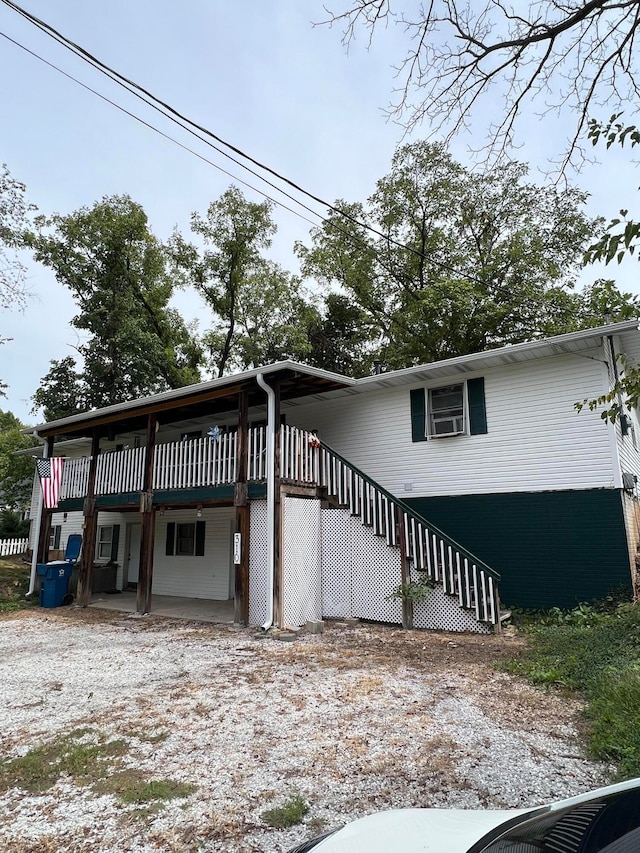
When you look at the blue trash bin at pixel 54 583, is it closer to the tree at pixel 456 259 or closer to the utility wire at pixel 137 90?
the utility wire at pixel 137 90

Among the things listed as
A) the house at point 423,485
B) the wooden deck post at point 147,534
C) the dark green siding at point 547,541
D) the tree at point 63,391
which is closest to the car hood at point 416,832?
the house at point 423,485

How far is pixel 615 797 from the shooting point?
1476mm

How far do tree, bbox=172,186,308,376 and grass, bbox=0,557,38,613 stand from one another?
12580 mm

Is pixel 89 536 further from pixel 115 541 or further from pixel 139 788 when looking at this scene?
pixel 139 788

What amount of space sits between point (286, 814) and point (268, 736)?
140 centimetres

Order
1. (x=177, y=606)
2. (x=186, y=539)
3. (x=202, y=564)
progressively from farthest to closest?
1. (x=186, y=539)
2. (x=202, y=564)
3. (x=177, y=606)

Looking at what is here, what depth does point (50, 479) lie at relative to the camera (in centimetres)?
1358

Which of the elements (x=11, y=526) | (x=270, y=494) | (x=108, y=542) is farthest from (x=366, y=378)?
(x=11, y=526)

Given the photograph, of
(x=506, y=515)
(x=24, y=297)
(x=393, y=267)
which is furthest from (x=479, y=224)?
(x=24, y=297)

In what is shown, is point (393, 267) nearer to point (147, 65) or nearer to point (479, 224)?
point (479, 224)

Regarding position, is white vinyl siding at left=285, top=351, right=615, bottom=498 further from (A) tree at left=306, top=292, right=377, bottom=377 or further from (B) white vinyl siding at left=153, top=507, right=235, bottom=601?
(A) tree at left=306, top=292, right=377, bottom=377

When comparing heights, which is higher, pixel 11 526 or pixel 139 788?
pixel 11 526

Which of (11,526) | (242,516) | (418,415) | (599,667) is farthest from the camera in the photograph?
(11,526)

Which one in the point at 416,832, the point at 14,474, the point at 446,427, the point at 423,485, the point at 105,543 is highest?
the point at 14,474
